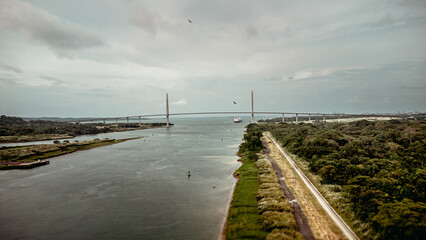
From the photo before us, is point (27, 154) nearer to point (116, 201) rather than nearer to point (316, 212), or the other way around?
point (116, 201)

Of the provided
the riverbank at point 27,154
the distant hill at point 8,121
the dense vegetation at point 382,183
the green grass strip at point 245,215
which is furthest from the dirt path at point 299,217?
the distant hill at point 8,121

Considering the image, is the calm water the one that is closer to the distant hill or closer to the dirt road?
the dirt road

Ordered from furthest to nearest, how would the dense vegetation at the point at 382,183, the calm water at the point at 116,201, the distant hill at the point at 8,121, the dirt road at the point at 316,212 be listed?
the distant hill at the point at 8,121 → the calm water at the point at 116,201 → the dirt road at the point at 316,212 → the dense vegetation at the point at 382,183

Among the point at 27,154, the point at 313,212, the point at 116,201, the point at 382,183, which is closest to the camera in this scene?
the point at 313,212

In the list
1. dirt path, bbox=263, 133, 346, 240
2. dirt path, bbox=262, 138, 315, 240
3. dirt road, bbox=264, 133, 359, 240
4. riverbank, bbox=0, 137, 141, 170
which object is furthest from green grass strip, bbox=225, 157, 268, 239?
riverbank, bbox=0, 137, 141, 170

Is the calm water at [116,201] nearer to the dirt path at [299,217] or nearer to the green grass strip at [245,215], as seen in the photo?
the green grass strip at [245,215]

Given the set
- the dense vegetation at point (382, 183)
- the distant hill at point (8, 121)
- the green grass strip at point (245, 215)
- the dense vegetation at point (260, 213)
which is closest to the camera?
the dense vegetation at point (382, 183)

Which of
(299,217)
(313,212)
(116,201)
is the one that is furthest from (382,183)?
(116,201)

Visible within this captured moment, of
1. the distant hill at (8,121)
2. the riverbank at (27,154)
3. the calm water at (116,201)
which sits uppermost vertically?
the distant hill at (8,121)
